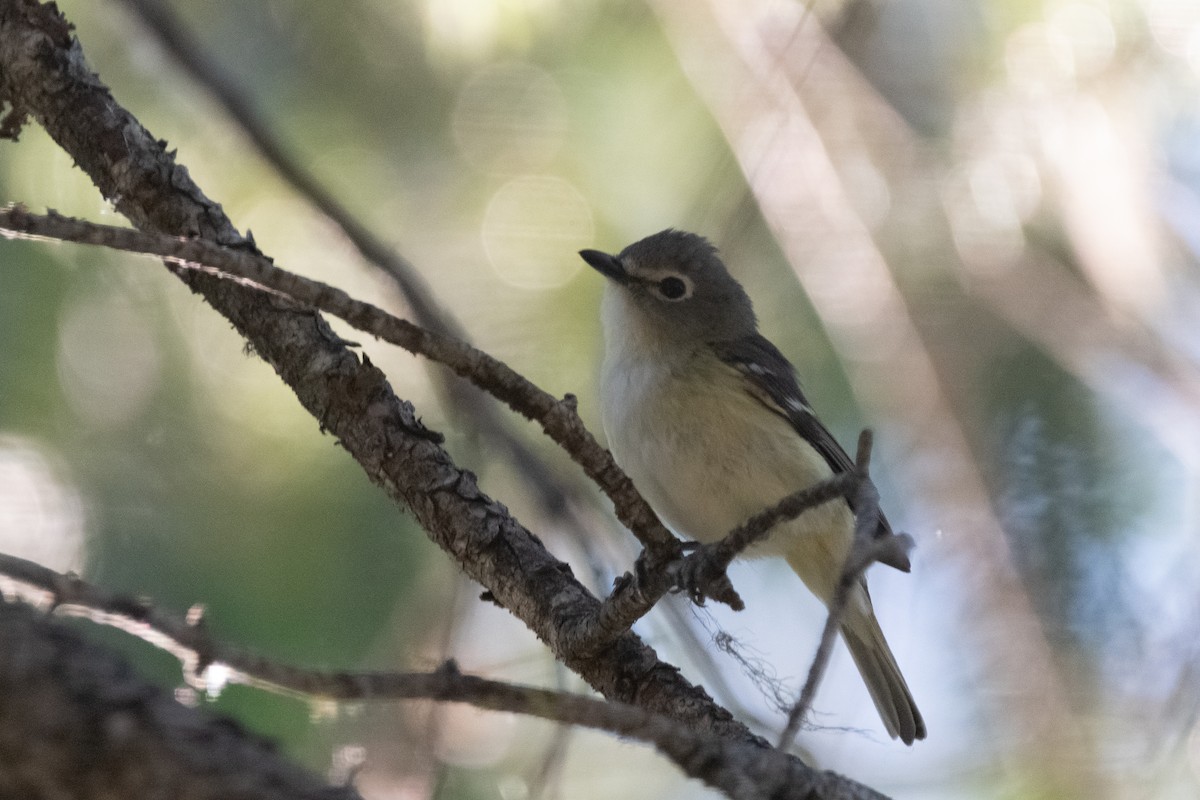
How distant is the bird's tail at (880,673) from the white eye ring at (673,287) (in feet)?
4.25

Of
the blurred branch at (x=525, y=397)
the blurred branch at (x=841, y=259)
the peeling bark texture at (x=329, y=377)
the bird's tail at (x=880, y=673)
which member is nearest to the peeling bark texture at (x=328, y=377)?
the peeling bark texture at (x=329, y=377)

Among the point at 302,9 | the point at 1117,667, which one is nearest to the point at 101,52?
the point at 302,9

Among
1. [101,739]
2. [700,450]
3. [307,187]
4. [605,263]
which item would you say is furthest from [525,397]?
[605,263]

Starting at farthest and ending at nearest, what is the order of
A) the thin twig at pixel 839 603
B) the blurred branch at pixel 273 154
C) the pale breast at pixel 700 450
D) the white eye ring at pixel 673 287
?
the white eye ring at pixel 673 287 < the pale breast at pixel 700 450 < the blurred branch at pixel 273 154 < the thin twig at pixel 839 603

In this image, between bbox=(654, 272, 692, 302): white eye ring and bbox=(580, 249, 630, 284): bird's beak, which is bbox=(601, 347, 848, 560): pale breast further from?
bbox=(654, 272, 692, 302): white eye ring

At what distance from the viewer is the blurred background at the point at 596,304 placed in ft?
10.9

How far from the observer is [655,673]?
2.58 metres

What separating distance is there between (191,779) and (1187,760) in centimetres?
335

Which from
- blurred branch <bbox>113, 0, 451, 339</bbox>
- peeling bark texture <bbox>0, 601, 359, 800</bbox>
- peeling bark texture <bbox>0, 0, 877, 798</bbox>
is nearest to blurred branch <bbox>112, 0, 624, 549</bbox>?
blurred branch <bbox>113, 0, 451, 339</bbox>

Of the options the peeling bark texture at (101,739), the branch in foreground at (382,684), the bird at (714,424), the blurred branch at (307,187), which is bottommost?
the peeling bark texture at (101,739)

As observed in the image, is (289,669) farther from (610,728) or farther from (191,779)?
(610,728)

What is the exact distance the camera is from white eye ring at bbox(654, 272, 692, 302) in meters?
4.23

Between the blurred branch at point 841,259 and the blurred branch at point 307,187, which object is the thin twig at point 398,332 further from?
the blurred branch at point 841,259

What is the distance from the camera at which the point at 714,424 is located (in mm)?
3693
